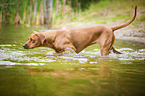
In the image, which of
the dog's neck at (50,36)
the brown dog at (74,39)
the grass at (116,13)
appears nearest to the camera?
the brown dog at (74,39)

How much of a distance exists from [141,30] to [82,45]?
190 inches

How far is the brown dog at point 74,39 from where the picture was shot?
5875mm

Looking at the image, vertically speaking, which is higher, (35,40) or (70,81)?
(70,81)

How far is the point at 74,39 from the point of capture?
20.1 ft

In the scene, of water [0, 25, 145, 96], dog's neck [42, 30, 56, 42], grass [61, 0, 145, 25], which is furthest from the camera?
grass [61, 0, 145, 25]

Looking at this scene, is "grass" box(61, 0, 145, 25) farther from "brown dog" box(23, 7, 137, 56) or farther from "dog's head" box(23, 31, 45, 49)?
"dog's head" box(23, 31, 45, 49)

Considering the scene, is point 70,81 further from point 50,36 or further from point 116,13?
point 116,13

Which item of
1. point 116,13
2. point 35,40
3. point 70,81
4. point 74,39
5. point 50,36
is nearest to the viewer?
point 70,81

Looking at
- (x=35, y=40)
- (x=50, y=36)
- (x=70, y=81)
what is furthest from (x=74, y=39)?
(x=70, y=81)

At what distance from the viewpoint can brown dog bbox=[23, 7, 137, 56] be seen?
19.3 ft

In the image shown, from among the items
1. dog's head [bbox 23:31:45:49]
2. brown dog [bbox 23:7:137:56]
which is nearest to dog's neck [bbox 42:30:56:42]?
brown dog [bbox 23:7:137:56]

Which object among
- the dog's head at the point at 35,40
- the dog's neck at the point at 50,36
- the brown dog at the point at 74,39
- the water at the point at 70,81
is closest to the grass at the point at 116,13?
the brown dog at the point at 74,39

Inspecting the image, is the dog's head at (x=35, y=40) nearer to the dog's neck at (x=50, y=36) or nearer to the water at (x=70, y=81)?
the dog's neck at (x=50, y=36)

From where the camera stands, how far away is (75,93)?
248 cm
